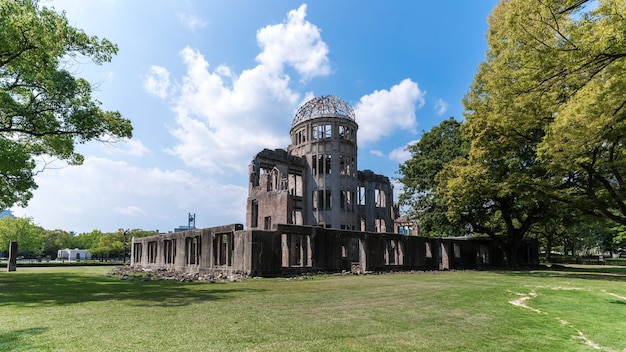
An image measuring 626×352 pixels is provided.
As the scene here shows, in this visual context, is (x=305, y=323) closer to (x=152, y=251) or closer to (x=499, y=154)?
(x=499, y=154)

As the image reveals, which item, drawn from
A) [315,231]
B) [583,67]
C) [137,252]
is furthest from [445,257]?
[137,252]

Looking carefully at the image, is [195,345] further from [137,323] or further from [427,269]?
[427,269]

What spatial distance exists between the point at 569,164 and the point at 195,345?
1860 cm

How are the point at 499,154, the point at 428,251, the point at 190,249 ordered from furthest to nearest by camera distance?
the point at 428,251
the point at 190,249
the point at 499,154

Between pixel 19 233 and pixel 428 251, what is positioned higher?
pixel 19 233

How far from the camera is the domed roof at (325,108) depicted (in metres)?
38.9

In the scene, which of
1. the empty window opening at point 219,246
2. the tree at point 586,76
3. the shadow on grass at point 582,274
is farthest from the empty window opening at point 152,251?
the tree at point 586,76

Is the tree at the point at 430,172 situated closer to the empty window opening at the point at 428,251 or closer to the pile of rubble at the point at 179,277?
the empty window opening at the point at 428,251

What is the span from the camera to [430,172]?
3272cm

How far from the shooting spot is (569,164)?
17.6m

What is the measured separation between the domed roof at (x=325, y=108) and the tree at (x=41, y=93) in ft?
76.1

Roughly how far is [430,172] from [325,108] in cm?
1273

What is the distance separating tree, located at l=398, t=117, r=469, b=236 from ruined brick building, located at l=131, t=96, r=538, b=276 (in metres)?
2.06

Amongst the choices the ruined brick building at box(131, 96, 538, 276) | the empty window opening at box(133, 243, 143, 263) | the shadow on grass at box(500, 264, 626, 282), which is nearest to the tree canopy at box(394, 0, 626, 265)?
the shadow on grass at box(500, 264, 626, 282)
